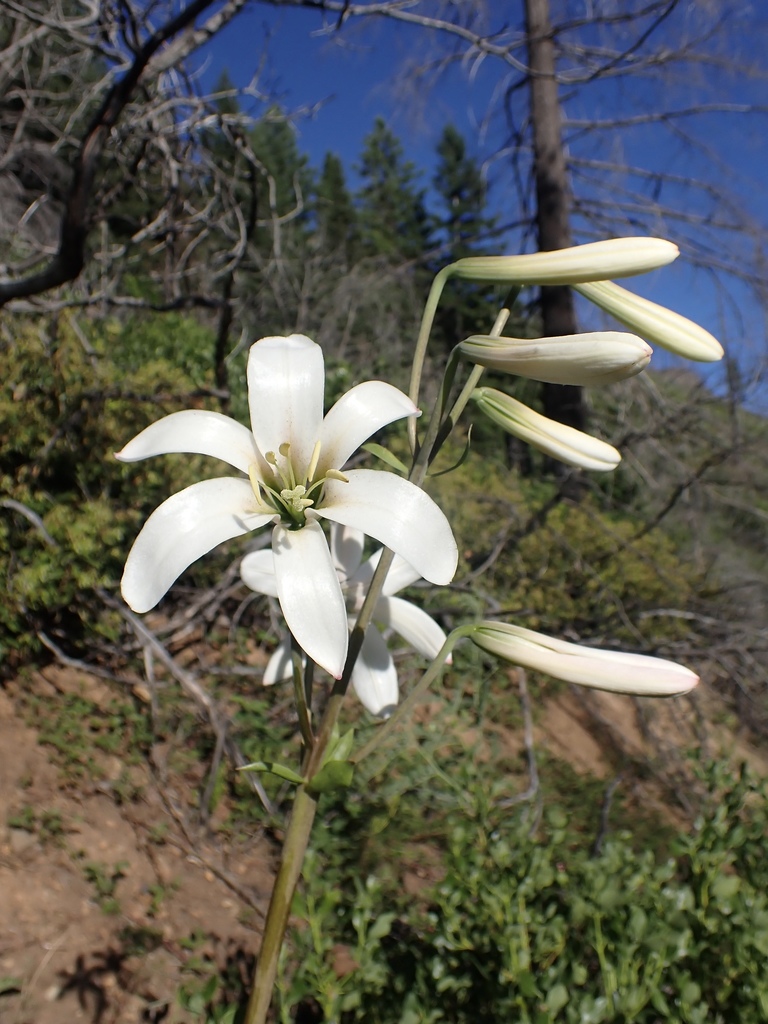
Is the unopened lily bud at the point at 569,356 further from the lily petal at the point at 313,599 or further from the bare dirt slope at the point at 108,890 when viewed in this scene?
the bare dirt slope at the point at 108,890

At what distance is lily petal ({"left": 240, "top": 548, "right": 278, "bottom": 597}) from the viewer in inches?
37.0

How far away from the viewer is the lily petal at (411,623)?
0.94 metres

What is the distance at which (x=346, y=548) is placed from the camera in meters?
1.06

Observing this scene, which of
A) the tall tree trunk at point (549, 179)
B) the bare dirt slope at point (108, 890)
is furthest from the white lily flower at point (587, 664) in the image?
the tall tree trunk at point (549, 179)

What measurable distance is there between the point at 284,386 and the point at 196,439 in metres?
→ 0.14

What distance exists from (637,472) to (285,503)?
5.03m

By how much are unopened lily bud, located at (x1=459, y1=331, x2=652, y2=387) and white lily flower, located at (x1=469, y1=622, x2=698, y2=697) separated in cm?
30

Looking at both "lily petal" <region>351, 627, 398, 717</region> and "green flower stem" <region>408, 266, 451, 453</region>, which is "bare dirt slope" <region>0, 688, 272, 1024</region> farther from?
"green flower stem" <region>408, 266, 451, 453</region>

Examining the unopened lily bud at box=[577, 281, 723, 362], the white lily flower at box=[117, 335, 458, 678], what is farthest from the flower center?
the unopened lily bud at box=[577, 281, 723, 362]

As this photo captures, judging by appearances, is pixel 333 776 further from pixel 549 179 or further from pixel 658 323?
pixel 549 179

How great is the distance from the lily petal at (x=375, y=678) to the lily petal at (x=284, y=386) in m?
0.32

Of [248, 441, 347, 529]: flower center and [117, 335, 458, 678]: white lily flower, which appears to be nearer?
[117, 335, 458, 678]: white lily flower

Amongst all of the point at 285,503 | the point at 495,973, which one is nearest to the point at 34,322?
the point at 285,503

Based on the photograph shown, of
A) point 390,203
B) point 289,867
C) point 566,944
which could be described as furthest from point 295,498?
point 390,203
